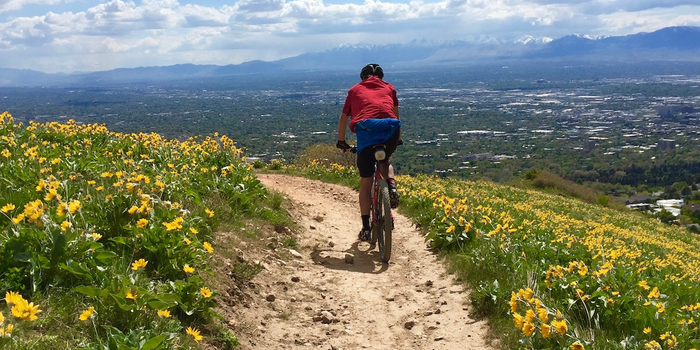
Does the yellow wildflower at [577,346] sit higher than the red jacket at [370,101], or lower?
lower

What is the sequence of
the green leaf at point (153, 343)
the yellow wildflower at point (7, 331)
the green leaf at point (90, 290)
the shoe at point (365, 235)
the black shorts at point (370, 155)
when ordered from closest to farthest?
the yellow wildflower at point (7, 331) → the green leaf at point (153, 343) → the green leaf at point (90, 290) → the black shorts at point (370, 155) → the shoe at point (365, 235)

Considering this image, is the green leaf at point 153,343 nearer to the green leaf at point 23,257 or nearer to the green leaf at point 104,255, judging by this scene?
the green leaf at point 104,255

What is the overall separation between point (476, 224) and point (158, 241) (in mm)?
4469

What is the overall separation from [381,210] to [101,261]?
3940 millimetres

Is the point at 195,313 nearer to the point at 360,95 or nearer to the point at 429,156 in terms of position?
the point at 360,95

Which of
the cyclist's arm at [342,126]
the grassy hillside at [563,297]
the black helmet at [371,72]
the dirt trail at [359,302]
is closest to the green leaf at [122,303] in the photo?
the dirt trail at [359,302]

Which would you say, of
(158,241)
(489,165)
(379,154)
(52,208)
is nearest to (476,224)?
(379,154)

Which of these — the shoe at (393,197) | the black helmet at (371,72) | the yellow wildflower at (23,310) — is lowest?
the shoe at (393,197)

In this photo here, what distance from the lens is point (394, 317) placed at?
5.48 metres

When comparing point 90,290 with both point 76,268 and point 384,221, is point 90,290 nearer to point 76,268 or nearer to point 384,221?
point 76,268

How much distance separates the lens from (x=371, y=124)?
6.81 metres

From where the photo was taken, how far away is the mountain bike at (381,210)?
6.96 m

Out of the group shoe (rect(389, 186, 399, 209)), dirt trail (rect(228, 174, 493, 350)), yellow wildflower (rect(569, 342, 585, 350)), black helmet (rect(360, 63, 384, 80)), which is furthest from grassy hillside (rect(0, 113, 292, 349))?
black helmet (rect(360, 63, 384, 80))

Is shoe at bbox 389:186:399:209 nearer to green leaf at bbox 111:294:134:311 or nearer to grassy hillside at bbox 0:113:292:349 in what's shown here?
grassy hillside at bbox 0:113:292:349
